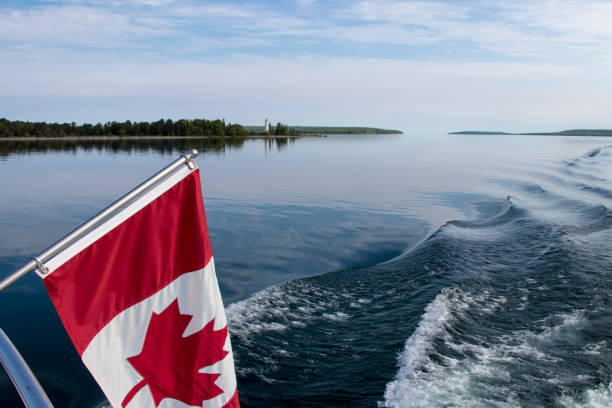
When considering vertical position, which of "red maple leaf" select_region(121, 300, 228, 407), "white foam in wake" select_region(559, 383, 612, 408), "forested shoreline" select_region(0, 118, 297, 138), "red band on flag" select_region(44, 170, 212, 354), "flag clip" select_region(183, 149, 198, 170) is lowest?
"white foam in wake" select_region(559, 383, 612, 408)

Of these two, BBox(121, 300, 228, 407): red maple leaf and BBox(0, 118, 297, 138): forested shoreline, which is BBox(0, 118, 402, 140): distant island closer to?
BBox(0, 118, 297, 138): forested shoreline

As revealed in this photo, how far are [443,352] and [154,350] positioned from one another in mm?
4629

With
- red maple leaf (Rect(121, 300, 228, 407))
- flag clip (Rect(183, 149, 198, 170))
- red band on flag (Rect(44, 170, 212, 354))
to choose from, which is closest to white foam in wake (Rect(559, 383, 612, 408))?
red maple leaf (Rect(121, 300, 228, 407))

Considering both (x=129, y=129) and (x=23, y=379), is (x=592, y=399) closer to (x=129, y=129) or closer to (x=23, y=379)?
(x=23, y=379)

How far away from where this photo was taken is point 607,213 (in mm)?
14703

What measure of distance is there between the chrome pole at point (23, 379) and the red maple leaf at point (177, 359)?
0.49 meters

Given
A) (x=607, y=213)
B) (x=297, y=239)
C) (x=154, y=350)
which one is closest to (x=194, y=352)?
(x=154, y=350)

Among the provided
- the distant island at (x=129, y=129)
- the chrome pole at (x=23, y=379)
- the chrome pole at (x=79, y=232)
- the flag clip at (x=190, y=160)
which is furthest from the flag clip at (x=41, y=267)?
the distant island at (x=129, y=129)

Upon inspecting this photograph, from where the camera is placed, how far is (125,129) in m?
145

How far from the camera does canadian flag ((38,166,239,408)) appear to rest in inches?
95.6

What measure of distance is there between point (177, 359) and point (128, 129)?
15707cm

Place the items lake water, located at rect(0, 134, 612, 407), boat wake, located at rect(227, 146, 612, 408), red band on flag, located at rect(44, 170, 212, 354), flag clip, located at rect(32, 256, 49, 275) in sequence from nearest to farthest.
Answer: flag clip, located at rect(32, 256, 49, 275) < red band on flag, located at rect(44, 170, 212, 354) < boat wake, located at rect(227, 146, 612, 408) < lake water, located at rect(0, 134, 612, 407)

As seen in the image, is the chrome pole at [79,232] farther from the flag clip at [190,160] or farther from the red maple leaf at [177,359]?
the red maple leaf at [177,359]

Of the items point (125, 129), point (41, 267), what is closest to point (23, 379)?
point (41, 267)
